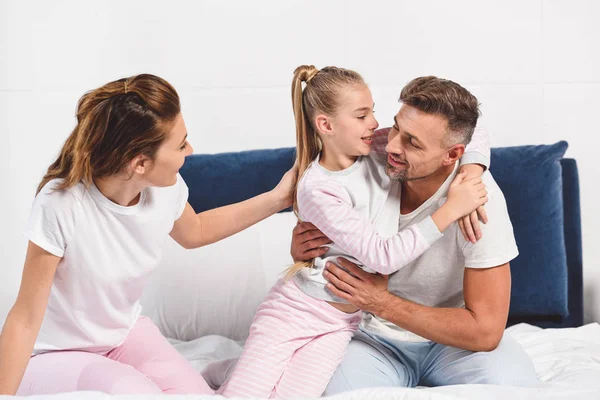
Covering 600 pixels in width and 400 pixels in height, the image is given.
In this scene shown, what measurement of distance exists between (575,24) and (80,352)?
6.67ft

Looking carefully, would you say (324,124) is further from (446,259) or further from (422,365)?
(422,365)

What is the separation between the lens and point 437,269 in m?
2.00

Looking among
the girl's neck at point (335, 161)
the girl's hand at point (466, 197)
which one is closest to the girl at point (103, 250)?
the girl's neck at point (335, 161)

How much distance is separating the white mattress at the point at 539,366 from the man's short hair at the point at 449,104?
0.61 metres

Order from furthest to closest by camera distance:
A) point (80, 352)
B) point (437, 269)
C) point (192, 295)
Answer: point (192, 295), point (437, 269), point (80, 352)

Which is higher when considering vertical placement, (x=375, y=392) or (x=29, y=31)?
(x=29, y=31)

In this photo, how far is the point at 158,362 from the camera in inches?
76.4

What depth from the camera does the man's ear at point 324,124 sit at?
6.24ft

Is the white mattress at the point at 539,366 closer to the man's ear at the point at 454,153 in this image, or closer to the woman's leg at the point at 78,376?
the woman's leg at the point at 78,376

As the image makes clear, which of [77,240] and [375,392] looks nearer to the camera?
[375,392]

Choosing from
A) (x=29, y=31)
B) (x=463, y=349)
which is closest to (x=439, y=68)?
(x=463, y=349)

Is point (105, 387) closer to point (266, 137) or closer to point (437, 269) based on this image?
point (437, 269)

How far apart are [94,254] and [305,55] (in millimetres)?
1294

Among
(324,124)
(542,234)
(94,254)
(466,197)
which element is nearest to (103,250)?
(94,254)
